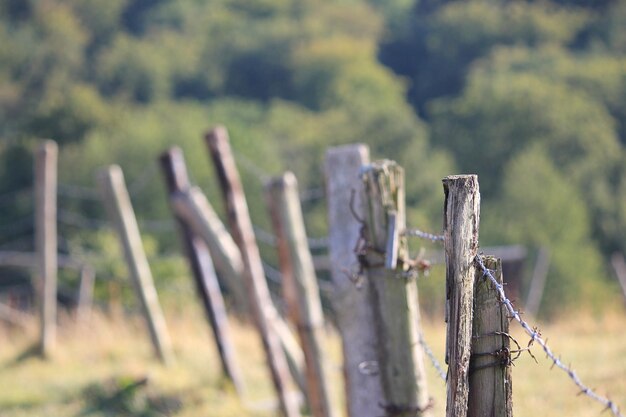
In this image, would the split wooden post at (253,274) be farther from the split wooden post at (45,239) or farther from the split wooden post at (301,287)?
the split wooden post at (45,239)

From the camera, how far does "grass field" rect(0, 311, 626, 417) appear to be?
6711 mm

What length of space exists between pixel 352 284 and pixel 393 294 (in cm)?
32

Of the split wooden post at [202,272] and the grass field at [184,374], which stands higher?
the split wooden post at [202,272]

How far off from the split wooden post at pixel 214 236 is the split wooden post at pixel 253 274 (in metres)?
0.20

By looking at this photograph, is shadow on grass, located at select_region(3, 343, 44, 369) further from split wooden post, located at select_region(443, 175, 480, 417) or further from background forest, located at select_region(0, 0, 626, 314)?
background forest, located at select_region(0, 0, 626, 314)

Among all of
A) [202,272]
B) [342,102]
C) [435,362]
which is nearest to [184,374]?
[202,272]

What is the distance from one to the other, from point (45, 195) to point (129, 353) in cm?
158

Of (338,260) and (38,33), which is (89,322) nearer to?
(338,260)

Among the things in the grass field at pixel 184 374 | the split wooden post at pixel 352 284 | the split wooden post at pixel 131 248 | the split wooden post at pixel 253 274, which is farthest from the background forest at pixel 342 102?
the split wooden post at pixel 352 284

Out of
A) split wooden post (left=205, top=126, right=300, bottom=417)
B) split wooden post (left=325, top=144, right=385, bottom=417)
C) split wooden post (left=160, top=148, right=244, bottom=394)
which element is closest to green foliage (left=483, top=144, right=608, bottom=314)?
split wooden post (left=160, top=148, right=244, bottom=394)

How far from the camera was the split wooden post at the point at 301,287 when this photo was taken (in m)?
5.81

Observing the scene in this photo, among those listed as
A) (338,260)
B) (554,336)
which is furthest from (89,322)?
(338,260)

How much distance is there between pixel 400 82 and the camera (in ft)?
227

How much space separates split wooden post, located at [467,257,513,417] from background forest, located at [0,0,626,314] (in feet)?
51.3
